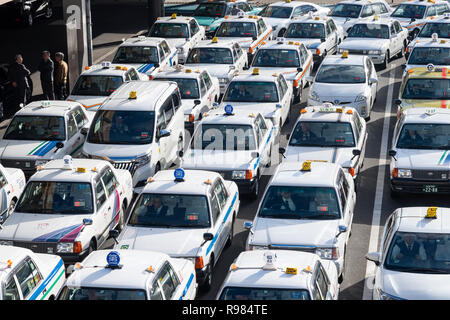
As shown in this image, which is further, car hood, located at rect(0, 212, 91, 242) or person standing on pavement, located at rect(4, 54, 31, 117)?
person standing on pavement, located at rect(4, 54, 31, 117)

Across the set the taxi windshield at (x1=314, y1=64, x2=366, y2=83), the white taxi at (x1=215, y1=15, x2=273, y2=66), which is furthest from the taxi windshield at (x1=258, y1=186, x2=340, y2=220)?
the white taxi at (x1=215, y1=15, x2=273, y2=66)

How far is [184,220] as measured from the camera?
14.8 m

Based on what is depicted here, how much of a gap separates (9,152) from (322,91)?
8484 mm

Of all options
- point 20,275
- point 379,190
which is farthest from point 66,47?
point 20,275

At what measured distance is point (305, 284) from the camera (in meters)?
11.5

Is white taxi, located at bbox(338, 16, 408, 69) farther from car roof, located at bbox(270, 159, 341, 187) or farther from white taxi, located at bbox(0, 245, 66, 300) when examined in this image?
white taxi, located at bbox(0, 245, 66, 300)

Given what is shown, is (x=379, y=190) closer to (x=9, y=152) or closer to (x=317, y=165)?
(x=317, y=165)

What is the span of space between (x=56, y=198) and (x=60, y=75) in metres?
10.4

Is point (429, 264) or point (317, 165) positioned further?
point (317, 165)

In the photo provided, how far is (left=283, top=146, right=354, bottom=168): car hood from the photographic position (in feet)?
60.4

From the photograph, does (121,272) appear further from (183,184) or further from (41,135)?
(41,135)

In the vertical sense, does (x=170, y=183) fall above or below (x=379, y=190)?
above

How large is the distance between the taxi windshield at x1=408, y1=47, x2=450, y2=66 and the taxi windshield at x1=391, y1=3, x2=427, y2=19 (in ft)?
28.0

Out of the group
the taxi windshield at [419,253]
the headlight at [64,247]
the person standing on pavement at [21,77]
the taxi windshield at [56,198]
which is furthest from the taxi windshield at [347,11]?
the taxi windshield at [419,253]
